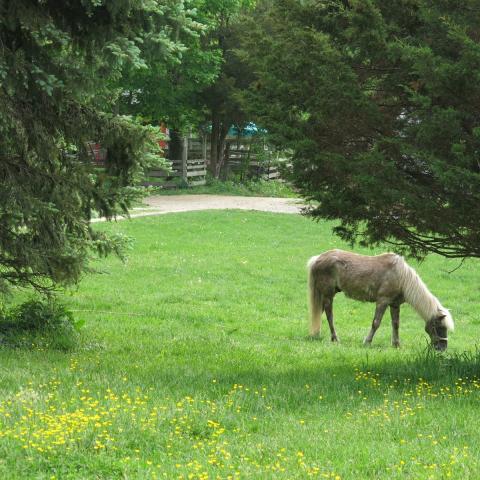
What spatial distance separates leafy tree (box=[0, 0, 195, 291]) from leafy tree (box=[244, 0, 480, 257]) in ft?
4.75

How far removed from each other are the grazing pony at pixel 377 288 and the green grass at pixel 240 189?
81.0 feet

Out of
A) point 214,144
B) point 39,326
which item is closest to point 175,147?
point 214,144

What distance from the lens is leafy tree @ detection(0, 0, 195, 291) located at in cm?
849

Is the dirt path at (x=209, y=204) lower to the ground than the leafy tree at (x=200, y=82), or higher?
lower

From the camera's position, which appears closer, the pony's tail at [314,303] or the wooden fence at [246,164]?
the pony's tail at [314,303]

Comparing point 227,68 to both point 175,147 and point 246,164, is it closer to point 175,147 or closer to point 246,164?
point 175,147

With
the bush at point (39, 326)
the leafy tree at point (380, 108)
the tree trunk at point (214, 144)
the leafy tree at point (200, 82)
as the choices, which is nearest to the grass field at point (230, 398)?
the bush at point (39, 326)

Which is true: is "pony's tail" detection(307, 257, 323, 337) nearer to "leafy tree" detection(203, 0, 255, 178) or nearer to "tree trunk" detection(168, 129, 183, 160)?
"leafy tree" detection(203, 0, 255, 178)

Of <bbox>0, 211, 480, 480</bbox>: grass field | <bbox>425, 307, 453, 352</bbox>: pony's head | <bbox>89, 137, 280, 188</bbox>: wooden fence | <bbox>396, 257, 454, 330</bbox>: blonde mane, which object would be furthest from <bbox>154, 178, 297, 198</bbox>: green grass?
<bbox>425, 307, 453, 352</bbox>: pony's head

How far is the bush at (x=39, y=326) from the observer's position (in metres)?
10.7

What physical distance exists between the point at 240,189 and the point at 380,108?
31264 mm

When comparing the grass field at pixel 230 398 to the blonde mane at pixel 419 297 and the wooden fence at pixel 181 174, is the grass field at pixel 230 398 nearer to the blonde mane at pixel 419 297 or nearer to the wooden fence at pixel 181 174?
the blonde mane at pixel 419 297

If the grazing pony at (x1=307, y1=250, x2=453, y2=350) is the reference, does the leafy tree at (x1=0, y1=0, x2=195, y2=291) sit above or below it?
above

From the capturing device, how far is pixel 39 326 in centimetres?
1105
